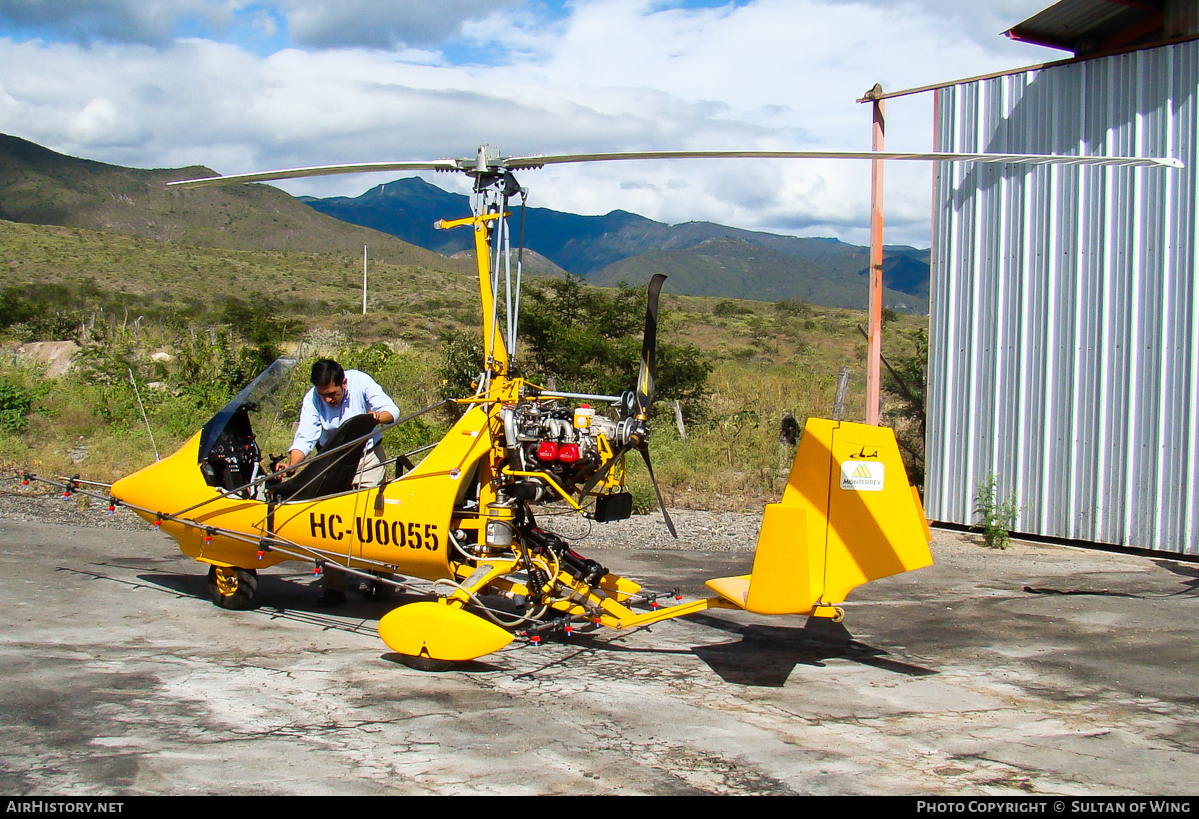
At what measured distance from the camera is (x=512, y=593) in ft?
22.0

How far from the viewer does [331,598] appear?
25.3 ft

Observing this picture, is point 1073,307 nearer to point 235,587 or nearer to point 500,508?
point 500,508

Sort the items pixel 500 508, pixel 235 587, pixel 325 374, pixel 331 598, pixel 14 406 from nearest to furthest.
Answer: pixel 500 508, pixel 325 374, pixel 235 587, pixel 331 598, pixel 14 406

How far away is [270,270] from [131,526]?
46.0 m

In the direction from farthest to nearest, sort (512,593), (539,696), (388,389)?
(388,389) < (512,593) < (539,696)

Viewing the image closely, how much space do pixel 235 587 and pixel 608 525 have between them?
5.50m

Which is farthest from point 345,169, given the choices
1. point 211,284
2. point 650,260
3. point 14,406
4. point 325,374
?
point 650,260

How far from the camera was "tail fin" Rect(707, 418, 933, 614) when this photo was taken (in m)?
5.65

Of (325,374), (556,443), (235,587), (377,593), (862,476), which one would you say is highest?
(325,374)

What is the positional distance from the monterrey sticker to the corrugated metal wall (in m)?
6.08

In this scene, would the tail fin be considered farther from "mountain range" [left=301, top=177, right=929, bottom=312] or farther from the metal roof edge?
"mountain range" [left=301, top=177, right=929, bottom=312]

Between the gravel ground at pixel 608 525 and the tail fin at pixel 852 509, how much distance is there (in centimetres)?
482
